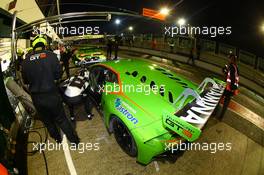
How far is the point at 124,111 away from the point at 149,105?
1.70ft

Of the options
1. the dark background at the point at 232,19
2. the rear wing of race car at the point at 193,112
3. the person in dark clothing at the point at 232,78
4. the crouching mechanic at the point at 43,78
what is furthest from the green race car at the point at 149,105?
the dark background at the point at 232,19

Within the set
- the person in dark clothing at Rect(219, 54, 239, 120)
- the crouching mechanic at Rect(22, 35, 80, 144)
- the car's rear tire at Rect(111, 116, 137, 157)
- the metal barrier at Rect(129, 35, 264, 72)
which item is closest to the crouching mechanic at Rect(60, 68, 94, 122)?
the crouching mechanic at Rect(22, 35, 80, 144)

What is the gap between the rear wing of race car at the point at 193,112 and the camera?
3346mm

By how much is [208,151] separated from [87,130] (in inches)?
118

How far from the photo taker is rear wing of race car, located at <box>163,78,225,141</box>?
3.35 metres

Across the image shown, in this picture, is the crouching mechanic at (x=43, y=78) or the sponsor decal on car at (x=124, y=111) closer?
the sponsor decal on car at (x=124, y=111)

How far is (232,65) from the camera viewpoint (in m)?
5.71

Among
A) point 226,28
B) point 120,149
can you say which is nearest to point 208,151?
point 120,149

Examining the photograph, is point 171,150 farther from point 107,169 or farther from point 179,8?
point 179,8
